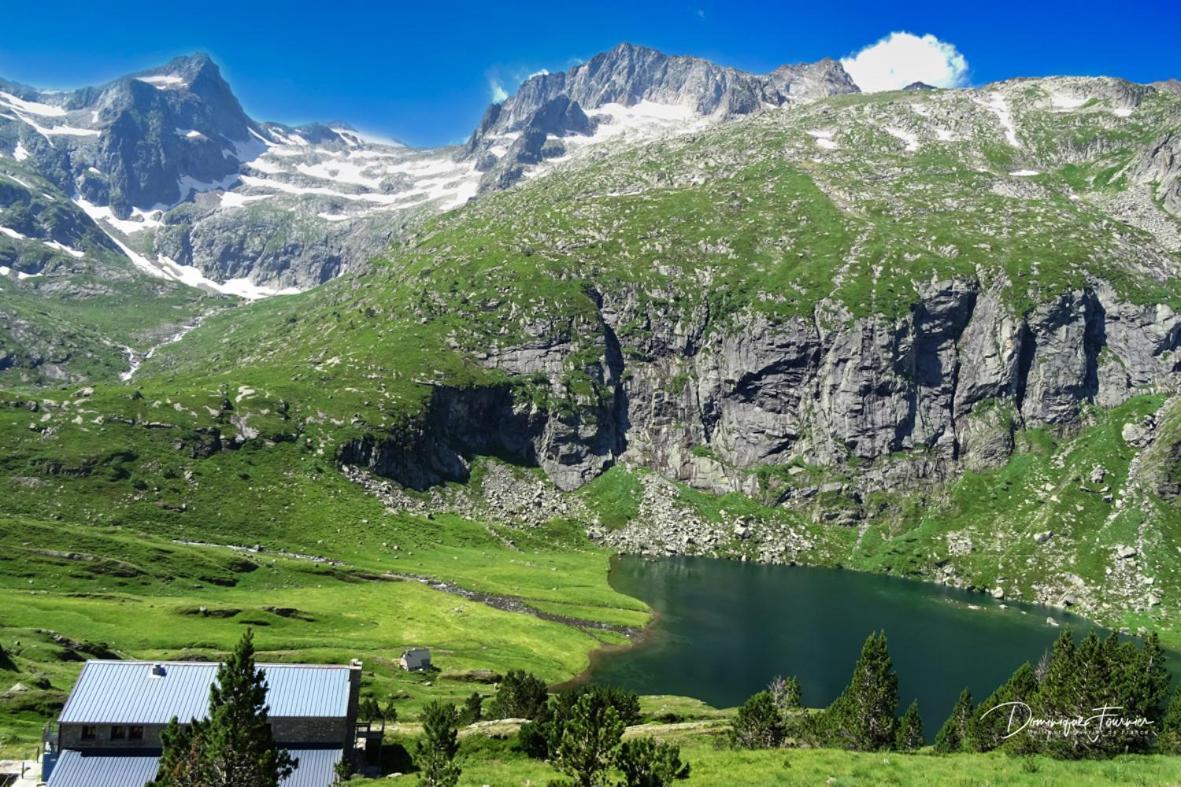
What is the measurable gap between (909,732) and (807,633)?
7673 cm

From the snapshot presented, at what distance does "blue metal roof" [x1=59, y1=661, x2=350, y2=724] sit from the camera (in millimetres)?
42438

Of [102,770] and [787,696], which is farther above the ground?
[787,696]

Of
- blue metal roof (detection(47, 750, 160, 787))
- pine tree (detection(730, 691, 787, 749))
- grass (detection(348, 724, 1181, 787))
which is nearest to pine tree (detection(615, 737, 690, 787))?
grass (detection(348, 724, 1181, 787))

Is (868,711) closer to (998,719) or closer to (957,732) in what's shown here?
(998,719)

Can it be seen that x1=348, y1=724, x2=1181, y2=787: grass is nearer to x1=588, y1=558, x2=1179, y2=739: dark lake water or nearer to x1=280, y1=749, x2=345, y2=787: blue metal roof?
x1=280, y1=749, x2=345, y2=787: blue metal roof

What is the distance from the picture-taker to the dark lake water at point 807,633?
98.5m

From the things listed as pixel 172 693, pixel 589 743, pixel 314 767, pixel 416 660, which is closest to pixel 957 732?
pixel 589 743

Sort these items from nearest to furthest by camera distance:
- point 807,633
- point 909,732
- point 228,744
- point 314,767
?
1. point 228,744
2. point 314,767
3. point 909,732
4. point 807,633

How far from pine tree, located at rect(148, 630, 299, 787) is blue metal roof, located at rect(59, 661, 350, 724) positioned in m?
18.2

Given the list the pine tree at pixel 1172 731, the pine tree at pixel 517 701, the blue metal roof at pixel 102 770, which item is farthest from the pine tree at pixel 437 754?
the pine tree at pixel 1172 731

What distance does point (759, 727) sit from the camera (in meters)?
50.3

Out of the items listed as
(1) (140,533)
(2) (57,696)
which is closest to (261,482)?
(1) (140,533)

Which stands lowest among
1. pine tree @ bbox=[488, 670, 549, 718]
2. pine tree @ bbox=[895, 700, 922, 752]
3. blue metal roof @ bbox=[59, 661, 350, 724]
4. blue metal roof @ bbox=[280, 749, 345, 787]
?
pine tree @ bbox=[488, 670, 549, 718]

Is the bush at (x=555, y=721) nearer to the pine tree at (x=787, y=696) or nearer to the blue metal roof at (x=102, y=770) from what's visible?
the pine tree at (x=787, y=696)
